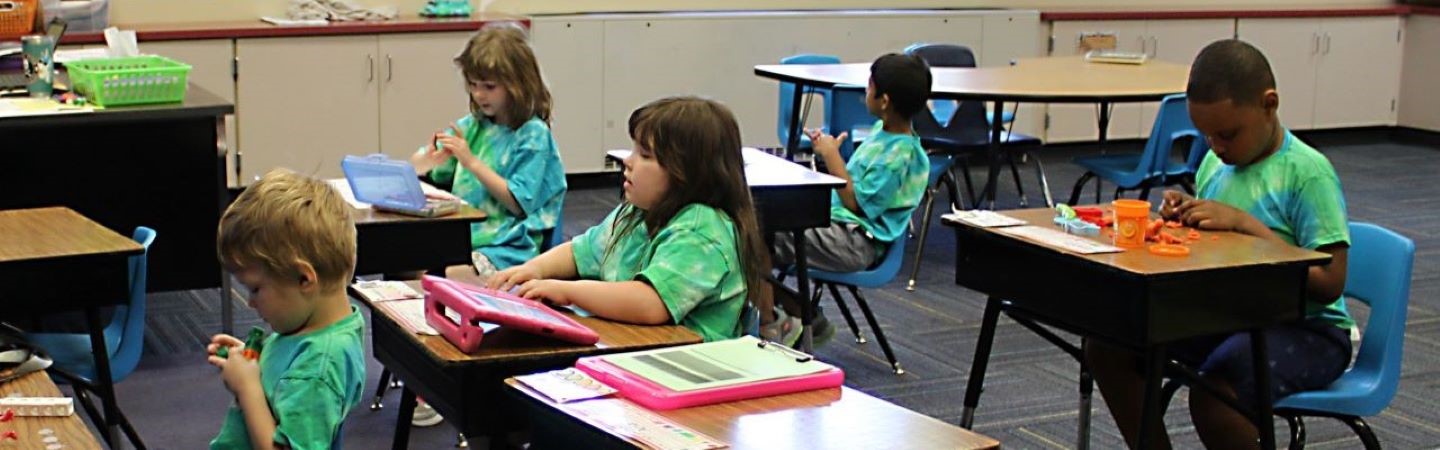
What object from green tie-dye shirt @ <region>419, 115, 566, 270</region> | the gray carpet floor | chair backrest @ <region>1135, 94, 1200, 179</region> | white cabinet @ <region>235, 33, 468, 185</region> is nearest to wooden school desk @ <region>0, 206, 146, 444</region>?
the gray carpet floor

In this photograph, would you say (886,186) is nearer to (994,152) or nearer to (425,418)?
(425,418)

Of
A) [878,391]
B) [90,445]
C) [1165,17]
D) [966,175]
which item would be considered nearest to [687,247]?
[90,445]

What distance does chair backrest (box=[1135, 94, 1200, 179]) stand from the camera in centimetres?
582

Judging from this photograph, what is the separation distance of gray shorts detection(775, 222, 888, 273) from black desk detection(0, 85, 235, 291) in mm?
1600

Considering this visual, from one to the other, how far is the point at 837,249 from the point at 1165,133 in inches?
76.3

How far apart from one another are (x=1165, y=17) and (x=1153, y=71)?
2.36 meters

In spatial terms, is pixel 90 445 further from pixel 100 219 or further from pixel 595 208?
pixel 595 208

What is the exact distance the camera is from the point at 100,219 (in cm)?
476

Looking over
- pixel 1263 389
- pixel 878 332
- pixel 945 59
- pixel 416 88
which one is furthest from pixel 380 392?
pixel 945 59

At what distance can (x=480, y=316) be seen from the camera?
2.36 metres

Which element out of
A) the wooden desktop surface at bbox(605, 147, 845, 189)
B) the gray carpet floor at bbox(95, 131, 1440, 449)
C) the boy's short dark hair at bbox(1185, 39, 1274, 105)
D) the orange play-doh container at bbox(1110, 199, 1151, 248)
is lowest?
the gray carpet floor at bbox(95, 131, 1440, 449)

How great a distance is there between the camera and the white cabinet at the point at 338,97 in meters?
6.88

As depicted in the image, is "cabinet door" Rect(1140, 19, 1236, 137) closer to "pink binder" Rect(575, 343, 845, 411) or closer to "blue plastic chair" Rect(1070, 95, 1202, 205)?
"blue plastic chair" Rect(1070, 95, 1202, 205)

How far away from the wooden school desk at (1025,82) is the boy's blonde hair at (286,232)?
366 centimetres
